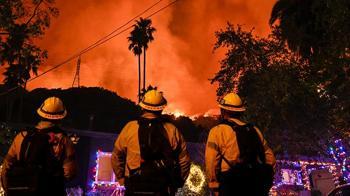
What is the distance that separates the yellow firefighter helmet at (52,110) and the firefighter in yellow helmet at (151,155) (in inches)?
35.8

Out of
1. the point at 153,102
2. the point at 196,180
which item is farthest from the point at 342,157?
the point at 153,102

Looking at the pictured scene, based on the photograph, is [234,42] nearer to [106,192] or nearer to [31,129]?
[106,192]

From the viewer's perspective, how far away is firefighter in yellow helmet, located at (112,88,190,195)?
168 inches

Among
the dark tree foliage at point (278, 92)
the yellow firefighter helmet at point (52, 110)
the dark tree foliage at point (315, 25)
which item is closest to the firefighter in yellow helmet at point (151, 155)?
the yellow firefighter helmet at point (52, 110)

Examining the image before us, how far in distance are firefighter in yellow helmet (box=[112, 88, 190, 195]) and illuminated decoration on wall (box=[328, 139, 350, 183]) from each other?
562 inches

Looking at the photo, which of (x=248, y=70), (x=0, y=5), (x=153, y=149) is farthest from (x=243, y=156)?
(x=248, y=70)

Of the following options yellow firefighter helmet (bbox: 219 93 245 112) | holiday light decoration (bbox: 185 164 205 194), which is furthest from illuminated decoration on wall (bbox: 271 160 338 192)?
yellow firefighter helmet (bbox: 219 93 245 112)

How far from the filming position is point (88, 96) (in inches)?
2601

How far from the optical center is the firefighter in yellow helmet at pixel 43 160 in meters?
4.50

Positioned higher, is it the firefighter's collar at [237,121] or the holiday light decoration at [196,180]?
the holiday light decoration at [196,180]

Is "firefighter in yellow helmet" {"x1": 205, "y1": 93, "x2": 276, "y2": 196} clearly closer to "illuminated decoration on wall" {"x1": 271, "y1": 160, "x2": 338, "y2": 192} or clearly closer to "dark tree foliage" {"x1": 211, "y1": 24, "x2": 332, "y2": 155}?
"dark tree foliage" {"x1": 211, "y1": 24, "x2": 332, "y2": 155}

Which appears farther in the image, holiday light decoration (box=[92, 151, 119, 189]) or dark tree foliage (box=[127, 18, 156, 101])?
dark tree foliage (box=[127, 18, 156, 101])

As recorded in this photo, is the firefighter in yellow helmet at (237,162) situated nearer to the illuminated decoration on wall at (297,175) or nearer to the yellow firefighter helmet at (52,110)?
the yellow firefighter helmet at (52,110)

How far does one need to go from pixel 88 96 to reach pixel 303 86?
52.5 m
